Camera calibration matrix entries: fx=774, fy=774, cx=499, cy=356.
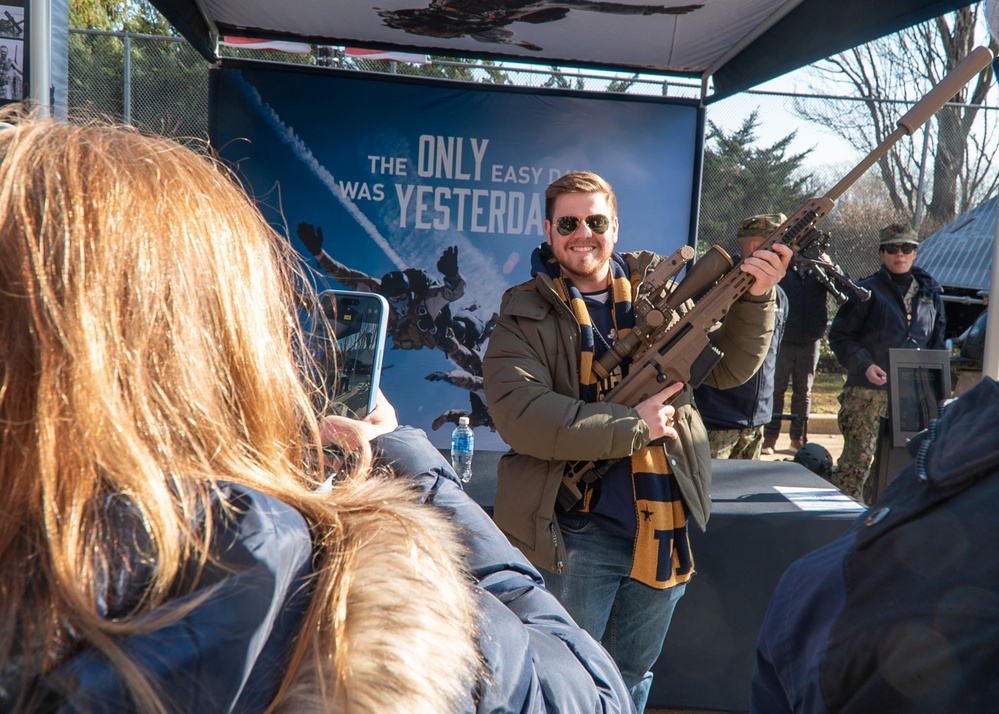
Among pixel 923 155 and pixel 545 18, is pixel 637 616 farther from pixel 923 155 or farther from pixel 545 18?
pixel 923 155

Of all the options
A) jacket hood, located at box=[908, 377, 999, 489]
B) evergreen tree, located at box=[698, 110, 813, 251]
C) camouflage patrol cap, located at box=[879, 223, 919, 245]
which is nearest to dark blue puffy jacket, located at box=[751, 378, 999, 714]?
jacket hood, located at box=[908, 377, 999, 489]

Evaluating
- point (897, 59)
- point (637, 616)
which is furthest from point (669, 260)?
point (897, 59)

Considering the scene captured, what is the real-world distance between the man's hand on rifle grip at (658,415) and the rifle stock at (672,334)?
0.07 metres

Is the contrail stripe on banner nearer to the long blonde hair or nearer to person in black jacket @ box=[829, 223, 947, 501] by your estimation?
person in black jacket @ box=[829, 223, 947, 501]

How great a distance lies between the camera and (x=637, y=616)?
2148 millimetres

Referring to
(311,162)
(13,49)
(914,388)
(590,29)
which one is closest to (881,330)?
(914,388)

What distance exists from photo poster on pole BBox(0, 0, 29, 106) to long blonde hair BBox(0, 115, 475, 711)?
112 cm

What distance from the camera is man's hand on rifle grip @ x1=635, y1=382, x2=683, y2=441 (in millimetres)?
2035

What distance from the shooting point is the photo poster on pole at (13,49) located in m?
1.56

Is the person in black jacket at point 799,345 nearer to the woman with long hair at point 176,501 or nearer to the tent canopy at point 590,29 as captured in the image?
the tent canopy at point 590,29

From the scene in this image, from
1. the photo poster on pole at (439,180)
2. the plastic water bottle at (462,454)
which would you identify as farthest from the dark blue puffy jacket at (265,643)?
the photo poster on pole at (439,180)

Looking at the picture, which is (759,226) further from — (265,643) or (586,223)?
(265,643)

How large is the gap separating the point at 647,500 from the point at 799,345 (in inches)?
207

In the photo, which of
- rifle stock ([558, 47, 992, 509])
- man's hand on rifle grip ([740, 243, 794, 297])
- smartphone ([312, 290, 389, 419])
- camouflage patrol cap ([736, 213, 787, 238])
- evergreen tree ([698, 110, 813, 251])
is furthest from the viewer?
evergreen tree ([698, 110, 813, 251])
